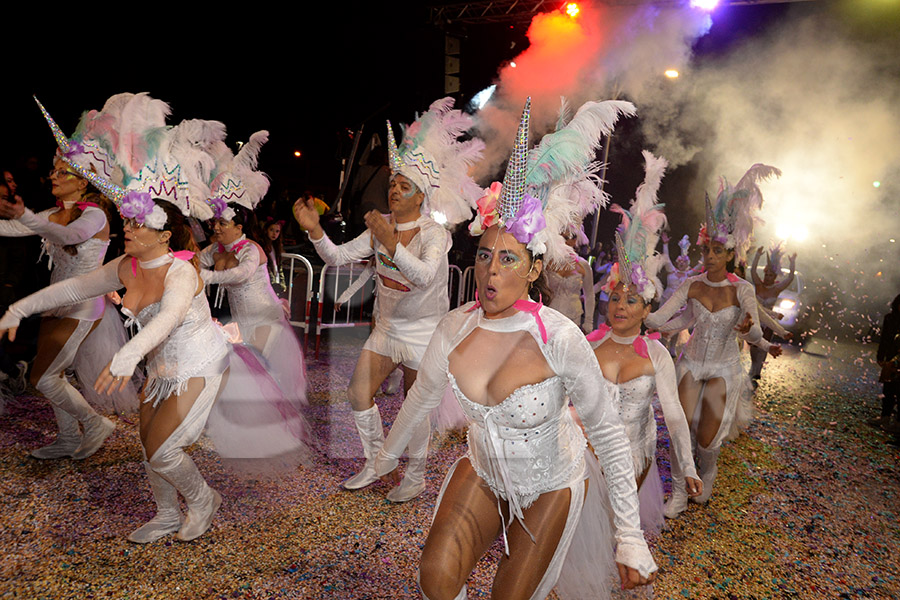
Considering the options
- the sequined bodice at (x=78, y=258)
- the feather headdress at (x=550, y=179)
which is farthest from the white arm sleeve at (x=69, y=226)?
the feather headdress at (x=550, y=179)

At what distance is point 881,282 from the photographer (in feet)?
59.2

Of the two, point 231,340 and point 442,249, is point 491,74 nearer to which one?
point 442,249

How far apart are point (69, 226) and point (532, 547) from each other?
4.02 meters

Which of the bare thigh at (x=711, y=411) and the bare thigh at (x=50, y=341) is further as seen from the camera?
the bare thigh at (x=711, y=411)

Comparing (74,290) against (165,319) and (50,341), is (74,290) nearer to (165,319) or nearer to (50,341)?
(165,319)

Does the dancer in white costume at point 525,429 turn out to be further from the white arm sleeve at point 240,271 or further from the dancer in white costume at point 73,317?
the white arm sleeve at point 240,271

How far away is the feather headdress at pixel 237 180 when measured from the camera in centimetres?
514

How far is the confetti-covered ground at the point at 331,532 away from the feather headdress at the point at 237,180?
6.79ft

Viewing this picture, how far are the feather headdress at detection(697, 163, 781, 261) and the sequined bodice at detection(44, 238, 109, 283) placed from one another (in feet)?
15.9

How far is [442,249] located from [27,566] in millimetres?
2920

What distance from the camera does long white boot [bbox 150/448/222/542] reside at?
315cm

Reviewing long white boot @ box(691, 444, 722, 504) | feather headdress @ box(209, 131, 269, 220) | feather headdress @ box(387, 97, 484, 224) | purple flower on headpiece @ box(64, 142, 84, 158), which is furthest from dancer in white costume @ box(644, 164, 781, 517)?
purple flower on headpiece @ box(64, 142, 84, 158)

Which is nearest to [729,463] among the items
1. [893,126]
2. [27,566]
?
[27,566]

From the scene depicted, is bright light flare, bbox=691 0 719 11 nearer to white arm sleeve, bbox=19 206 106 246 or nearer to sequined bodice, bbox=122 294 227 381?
white arm sleeve, bbox=19 206 106 246
